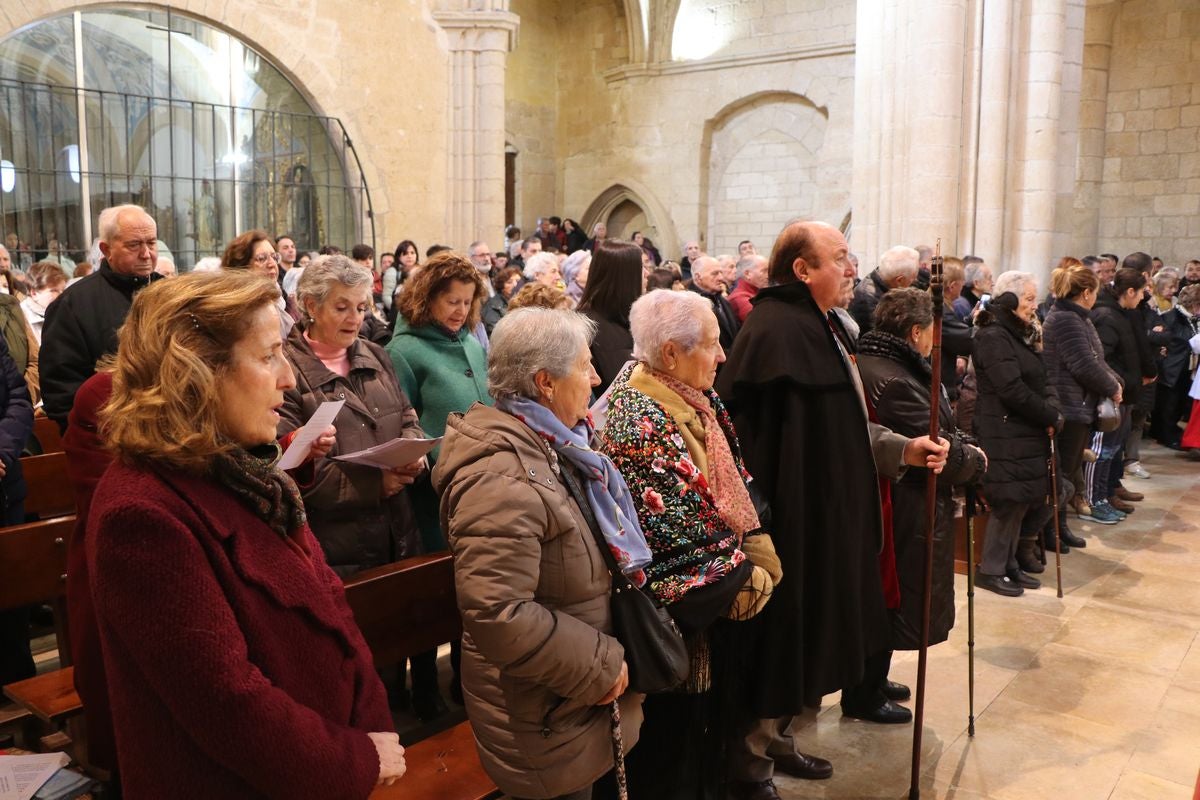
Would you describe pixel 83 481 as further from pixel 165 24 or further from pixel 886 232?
pixel 165 24

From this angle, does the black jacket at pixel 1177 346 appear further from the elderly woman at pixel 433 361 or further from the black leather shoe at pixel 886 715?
the elderly woman at pixel 433 361

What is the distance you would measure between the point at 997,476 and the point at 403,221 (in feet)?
26.3

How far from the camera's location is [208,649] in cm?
138

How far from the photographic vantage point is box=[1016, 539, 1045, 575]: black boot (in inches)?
219

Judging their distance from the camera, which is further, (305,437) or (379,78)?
(379,78)

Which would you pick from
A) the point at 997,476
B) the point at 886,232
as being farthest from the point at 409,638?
the point at 886,232

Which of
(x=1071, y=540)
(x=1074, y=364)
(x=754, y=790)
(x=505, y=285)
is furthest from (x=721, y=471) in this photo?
(x=505, y=285)

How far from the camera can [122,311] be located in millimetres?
3477

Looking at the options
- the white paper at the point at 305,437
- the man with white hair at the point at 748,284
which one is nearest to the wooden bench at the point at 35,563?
the white paper at the point at 305,437

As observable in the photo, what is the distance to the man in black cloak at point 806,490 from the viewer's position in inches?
115

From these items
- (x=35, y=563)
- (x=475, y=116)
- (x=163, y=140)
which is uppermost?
(x=475, y=116)

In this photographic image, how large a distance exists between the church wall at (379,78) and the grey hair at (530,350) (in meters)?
9.33

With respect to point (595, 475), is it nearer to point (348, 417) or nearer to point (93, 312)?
point (348, 417)

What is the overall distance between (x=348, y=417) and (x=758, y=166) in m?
14.4
